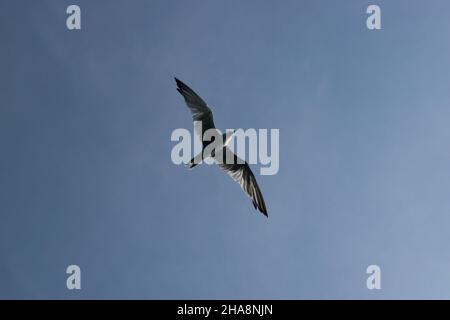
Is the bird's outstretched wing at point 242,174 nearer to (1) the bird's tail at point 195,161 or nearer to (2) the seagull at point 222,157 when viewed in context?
(2) the seagull at point 222,157

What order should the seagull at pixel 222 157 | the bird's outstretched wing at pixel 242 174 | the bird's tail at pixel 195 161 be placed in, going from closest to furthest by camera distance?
the bird's tail at pixel 195 161
the seagull at pixel 222 157
the bird's outstretched wing at pixel 242 174

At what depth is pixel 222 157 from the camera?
22531mm

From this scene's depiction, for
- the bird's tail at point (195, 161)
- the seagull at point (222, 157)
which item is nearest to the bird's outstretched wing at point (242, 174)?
the seagull at point (222, 157)

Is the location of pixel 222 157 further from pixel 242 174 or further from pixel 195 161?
pixel 195 161

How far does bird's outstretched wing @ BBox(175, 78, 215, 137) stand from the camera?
859 inches

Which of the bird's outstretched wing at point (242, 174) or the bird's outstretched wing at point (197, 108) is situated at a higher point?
the bird's outstretched wing at point (197, 108)

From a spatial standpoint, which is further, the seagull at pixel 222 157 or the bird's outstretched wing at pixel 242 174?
the bird's outstretched wing at pixel 242 174

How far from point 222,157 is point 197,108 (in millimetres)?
2447

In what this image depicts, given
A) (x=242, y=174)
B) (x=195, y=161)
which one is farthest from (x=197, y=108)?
(x=242, y=174)

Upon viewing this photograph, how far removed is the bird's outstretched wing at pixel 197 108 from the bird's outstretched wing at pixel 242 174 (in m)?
1.37

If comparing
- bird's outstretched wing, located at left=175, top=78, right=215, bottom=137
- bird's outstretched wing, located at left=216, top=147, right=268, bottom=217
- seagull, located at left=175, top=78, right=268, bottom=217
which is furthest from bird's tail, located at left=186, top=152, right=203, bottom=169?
bird's outstretched wing, located at left=216, top=147, right=268, bottom=217

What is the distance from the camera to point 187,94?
22.0m

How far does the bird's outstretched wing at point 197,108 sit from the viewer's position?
21.8 metres

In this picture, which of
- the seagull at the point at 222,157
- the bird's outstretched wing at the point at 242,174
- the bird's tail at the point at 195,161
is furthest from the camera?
the bird's outstretched wing at the point at 242,174
